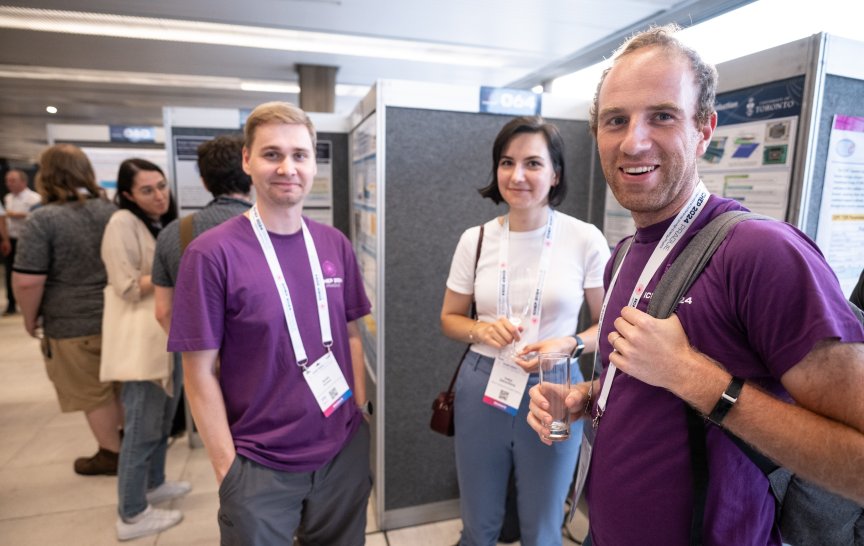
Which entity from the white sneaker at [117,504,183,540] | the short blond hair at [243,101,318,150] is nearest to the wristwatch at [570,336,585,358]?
the short blond hair at [243,101,318,150]

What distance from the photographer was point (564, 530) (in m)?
2.09

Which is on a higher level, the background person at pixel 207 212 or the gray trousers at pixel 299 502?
the background person at pixel 207 212

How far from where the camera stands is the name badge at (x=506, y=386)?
1.32 meters

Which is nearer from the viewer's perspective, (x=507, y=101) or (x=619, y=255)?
(x=619, y=255)

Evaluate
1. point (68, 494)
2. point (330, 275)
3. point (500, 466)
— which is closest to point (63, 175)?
point (68, 494)

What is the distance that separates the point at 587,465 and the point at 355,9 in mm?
3520

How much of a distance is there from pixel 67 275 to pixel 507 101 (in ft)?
7.42

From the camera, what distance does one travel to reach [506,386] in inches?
52.6

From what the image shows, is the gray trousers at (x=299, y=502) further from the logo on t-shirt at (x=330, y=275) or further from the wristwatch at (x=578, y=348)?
the wristwatch at (x=578, y=348)

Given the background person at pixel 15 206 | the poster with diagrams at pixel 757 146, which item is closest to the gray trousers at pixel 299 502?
the poster with diagrams at pixel 757 146

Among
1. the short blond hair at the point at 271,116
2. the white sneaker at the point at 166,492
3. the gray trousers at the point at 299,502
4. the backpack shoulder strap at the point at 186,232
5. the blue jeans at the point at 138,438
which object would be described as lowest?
the white sneaker at the point at 166,492

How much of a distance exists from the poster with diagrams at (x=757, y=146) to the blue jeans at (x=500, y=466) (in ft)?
2.44

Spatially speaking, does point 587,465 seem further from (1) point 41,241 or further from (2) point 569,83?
(2) point 569,83

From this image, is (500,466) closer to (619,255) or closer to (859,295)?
(619,255)
